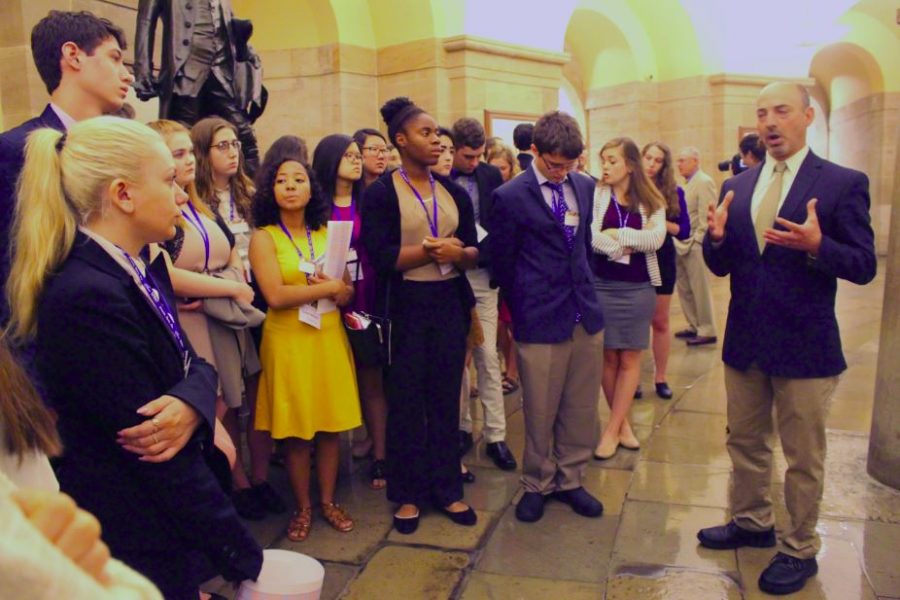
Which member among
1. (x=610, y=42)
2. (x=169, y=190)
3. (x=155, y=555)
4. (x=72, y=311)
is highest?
(x=610, y=42)

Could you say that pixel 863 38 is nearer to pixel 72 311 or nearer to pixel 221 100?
pixel 221 100

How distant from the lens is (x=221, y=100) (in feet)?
Result: 14.9

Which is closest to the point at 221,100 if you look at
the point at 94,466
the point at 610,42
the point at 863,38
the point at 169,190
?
the point at 169,190

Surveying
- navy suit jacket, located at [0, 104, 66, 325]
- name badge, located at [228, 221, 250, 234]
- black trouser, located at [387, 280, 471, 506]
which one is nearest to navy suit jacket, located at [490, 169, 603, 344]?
black trouser, located at [387, 280, 471, 506]

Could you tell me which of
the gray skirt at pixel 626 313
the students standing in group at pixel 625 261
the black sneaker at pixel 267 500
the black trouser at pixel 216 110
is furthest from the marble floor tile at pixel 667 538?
the black trouser at pixel 216 110

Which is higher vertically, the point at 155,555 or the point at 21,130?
the point at 21,130

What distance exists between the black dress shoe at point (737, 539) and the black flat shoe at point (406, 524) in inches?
48.3

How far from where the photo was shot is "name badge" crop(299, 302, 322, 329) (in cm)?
334

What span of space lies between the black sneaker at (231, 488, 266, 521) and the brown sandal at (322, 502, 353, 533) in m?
0.32

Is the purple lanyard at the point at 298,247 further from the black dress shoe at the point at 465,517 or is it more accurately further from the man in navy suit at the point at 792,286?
the man in navy suit at the point at 792,286

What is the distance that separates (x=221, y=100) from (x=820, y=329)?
3387 mm

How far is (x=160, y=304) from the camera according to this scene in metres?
1.92

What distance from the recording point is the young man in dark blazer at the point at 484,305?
4355mm

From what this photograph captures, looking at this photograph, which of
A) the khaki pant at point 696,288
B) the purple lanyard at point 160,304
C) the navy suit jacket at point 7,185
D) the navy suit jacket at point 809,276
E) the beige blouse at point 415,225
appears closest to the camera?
the purple lanyard at point 160,304
